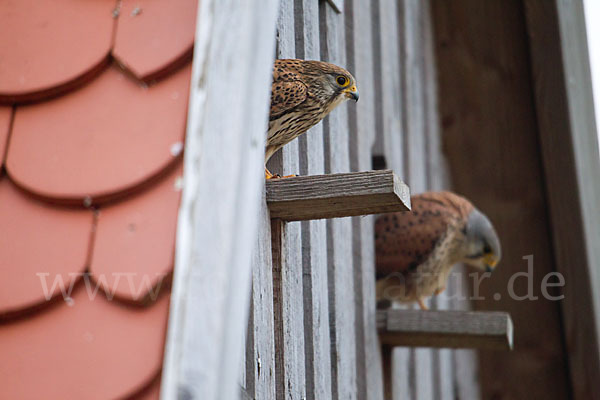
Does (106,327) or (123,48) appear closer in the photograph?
(106,327)

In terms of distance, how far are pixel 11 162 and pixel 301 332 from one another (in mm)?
871

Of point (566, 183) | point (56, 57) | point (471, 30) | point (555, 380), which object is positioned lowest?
point (555, 380)

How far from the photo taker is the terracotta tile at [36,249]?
1.02 m

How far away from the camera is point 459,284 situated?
4137 mm

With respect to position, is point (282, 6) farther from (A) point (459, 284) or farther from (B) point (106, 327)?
(A) point (459, 284)

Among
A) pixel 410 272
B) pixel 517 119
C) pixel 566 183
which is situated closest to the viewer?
pixel 410 272

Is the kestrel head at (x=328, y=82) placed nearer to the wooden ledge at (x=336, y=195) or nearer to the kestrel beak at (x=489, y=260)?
the wooden ledge at (x=336, y=195)

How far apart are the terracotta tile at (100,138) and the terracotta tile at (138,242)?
0.02m

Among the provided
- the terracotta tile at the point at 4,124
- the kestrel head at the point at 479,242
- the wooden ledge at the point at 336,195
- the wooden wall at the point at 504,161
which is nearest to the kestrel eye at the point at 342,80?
the wooden ledge at the point at 336,195

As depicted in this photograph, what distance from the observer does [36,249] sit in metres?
1.05

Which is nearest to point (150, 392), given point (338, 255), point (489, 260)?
point (338, 255)

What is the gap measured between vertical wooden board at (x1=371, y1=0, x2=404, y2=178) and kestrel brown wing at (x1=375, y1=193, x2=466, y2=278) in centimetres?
21

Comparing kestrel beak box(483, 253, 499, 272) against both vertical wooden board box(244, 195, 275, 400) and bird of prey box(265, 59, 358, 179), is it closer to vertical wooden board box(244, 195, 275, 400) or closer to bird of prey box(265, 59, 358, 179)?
bird of prey box(265, 59, 358, 179)

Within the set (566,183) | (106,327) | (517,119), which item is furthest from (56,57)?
(517,119)
